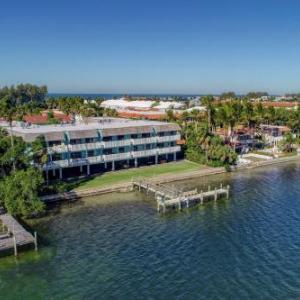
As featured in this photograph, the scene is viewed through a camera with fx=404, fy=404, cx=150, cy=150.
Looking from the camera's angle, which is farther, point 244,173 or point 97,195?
point 244,173

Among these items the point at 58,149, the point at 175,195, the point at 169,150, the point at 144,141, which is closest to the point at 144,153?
the point at 144,141

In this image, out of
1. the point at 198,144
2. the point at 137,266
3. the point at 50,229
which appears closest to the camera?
the point at 137,266

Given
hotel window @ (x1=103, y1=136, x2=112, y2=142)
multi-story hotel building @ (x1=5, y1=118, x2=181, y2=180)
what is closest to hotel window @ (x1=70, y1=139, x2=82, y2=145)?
multi-story hotel building @ (x1=5, y1=118, x2=181, y2=180)

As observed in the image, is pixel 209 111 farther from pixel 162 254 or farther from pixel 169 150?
pixel 162 254

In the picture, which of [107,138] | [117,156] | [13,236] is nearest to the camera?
[13,236]

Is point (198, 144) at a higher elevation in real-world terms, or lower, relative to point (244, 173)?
higher

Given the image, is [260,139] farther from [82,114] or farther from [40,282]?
[40,282]

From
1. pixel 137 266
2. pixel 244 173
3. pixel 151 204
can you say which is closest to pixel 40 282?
pixel 137 266
